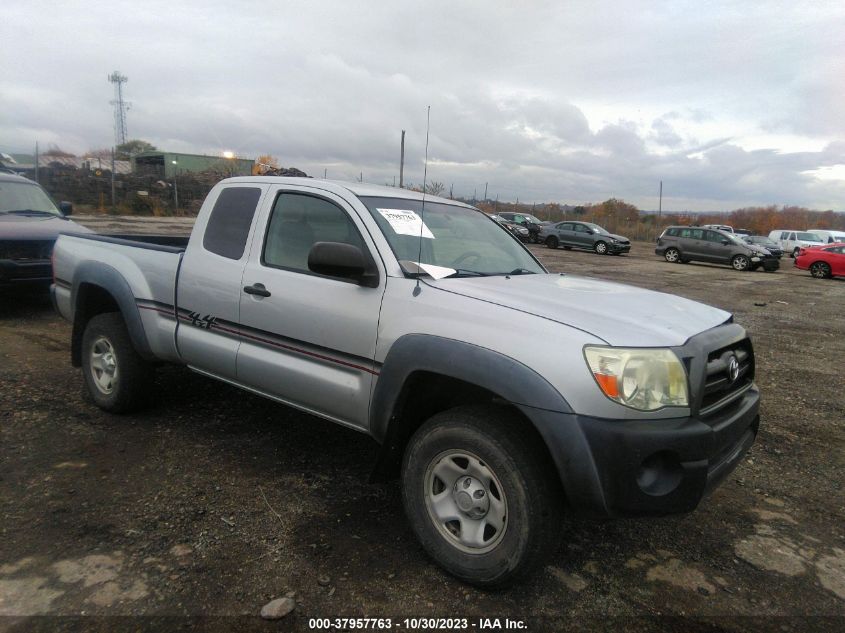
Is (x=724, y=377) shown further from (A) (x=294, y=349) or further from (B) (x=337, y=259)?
(A) (x=294, y=349)

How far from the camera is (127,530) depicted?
9.47 feet

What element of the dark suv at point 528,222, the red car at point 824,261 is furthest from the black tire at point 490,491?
the dark suv at point 528,222

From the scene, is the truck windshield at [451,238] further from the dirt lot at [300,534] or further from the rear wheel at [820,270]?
the rear wheel at [820,270]

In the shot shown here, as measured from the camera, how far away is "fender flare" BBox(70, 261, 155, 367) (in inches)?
158

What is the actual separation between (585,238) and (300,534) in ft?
84.6

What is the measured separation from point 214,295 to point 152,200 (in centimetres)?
2859

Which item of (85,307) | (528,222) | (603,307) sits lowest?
(85,307)

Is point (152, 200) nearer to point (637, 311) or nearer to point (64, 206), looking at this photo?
point (64, 206)

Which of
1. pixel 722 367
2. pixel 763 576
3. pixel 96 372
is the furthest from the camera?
pixel 96 372

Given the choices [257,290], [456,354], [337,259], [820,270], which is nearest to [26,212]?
[257,290]

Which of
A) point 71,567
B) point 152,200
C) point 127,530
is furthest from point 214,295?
point 152,200

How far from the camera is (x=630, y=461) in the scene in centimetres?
221

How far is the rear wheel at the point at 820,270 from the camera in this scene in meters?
20.7

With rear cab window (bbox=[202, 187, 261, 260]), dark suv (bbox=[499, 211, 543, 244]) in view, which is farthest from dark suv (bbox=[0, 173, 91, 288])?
dark suv (bbox=[499, 211, 543, 244])
